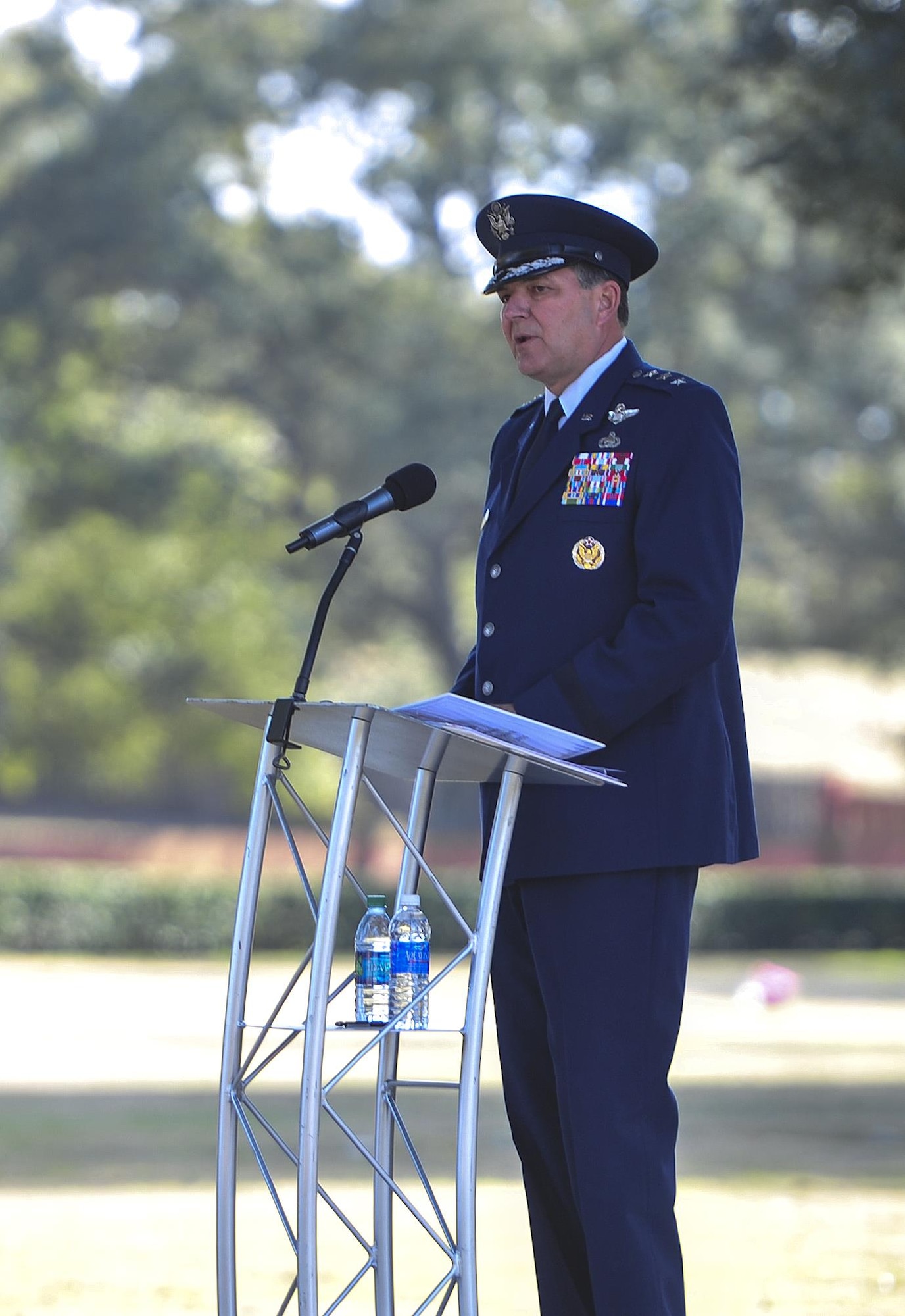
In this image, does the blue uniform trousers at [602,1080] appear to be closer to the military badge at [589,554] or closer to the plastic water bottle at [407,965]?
the plastic water bottle at [407,965]

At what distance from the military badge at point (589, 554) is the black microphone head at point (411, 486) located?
0.85ft

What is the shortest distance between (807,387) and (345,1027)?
1302 inches

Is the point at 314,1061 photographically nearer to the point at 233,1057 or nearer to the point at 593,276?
the point at 233,1057

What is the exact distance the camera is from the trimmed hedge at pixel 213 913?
24594mm

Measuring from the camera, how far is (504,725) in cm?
302

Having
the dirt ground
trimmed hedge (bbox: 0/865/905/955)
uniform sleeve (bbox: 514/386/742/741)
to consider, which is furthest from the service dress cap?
trimmed hedge (bbox: 0/865/905/955)

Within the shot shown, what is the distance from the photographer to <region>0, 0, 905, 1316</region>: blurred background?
27609mm

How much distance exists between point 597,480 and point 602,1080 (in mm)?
982

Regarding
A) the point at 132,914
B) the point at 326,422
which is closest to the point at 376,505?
the point at 132,914

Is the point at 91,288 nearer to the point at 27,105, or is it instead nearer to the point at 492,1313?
the point at 27,105

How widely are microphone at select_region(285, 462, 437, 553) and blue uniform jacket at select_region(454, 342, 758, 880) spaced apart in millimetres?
178

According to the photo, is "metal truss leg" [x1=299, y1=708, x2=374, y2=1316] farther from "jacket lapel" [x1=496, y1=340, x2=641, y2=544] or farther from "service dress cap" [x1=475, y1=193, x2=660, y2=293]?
"service dress cap" [x1=475, y1=193, x2=660, y2=293]

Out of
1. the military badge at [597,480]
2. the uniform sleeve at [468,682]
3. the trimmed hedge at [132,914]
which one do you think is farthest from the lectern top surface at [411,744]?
the trimmed hedge at [132,914]

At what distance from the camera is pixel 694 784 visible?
132 inches
